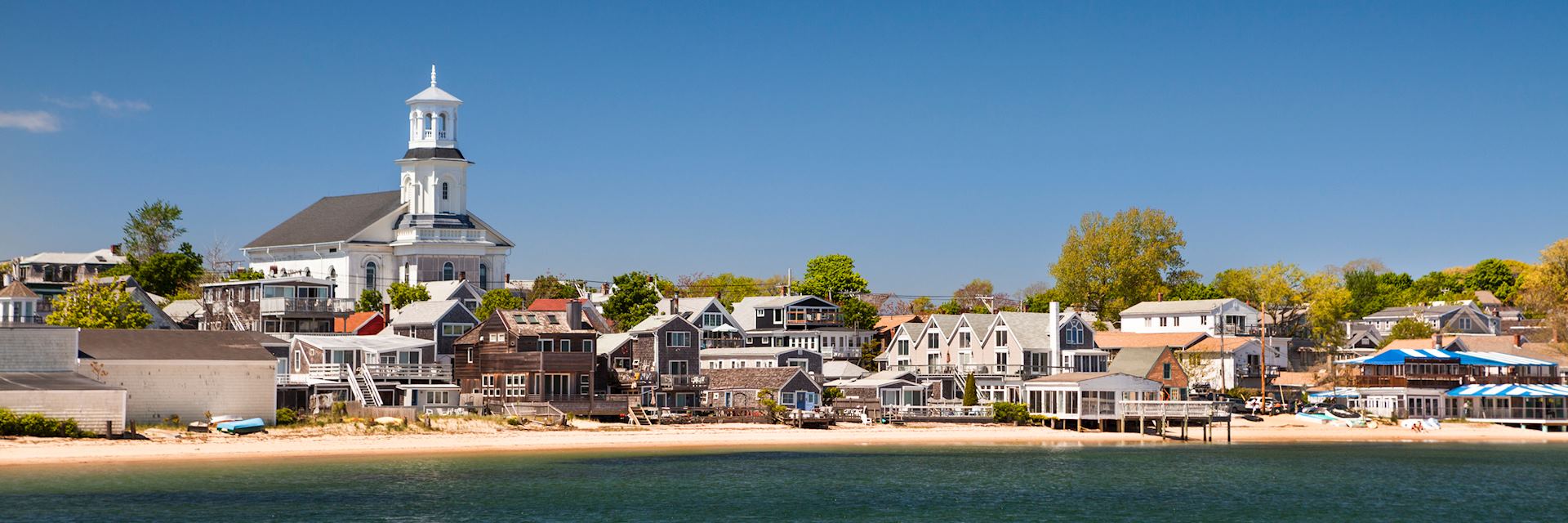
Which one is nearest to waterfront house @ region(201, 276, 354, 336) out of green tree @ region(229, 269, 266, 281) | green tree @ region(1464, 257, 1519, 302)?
green tree @ region(229, 269, 266, 281)

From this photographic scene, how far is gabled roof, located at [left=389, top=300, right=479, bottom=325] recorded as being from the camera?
89.4 metres

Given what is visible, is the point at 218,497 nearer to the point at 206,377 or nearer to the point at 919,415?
the point at 206,377

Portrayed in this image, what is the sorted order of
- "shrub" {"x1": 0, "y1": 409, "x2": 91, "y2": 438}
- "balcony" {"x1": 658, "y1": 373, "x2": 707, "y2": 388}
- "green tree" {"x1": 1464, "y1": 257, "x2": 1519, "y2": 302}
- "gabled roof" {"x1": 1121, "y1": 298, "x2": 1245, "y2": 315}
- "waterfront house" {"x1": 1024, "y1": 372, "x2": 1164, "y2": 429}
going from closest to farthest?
"shrub" {"x1": 0, "y1": 409, "x2": 91, "y2": 438}
"balcony" {"x1": 658, "y1": 373, "x2": 707, "y2": 388}
"waterfront house" {"x1": 1024, "y1": 372, "x2": 1164, "y2": 429}
"gabled roof" {"x1": 1121, "y1": 298, "x2": 1245, "y2": 315}
"green tree" {"x1": 1464, "y1": 257, "x2": 1519, "y2": 302}

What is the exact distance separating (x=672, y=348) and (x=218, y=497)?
37.2 m

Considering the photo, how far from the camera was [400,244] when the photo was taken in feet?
403

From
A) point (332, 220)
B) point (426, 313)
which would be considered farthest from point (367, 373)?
point (332, 220)

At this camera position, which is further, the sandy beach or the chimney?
the chimney

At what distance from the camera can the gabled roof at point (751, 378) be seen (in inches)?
3524

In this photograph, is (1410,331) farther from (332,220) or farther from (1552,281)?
(332,220)

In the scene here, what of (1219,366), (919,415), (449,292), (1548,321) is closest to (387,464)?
(919,415)

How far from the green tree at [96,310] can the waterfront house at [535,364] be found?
61.0 ft

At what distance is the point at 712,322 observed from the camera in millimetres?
104812

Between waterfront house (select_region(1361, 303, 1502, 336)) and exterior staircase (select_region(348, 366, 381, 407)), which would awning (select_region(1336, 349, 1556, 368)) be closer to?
waterfront house (select_region(1361, 303, 1502, 336))

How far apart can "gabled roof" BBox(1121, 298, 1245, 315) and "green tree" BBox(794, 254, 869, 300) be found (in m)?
20.9
